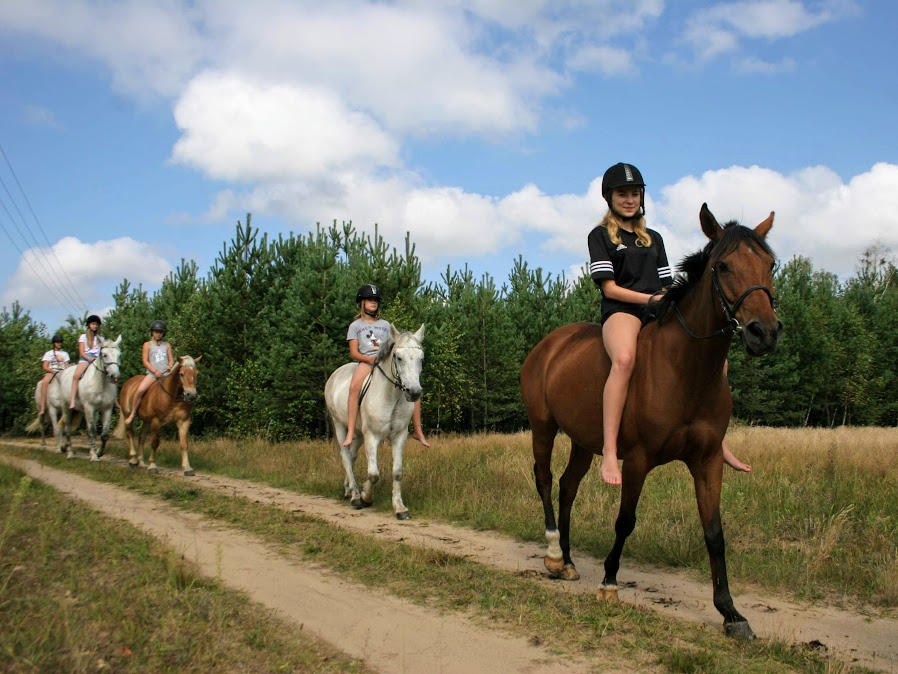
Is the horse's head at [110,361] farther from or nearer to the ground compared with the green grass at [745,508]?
farther from the ground

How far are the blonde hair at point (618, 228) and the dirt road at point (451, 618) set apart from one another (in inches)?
107

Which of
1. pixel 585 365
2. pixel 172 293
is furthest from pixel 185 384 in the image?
pixel 172 293

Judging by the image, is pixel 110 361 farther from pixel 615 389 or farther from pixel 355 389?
pixel 615 389

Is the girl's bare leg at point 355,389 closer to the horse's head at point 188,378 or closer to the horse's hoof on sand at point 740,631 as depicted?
the horse's head at point 188,378

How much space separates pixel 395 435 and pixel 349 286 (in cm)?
956

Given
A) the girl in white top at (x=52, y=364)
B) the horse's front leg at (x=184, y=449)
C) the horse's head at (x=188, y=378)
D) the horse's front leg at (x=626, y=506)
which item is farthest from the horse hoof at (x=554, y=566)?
the girl in white top at (x=52, y=364)

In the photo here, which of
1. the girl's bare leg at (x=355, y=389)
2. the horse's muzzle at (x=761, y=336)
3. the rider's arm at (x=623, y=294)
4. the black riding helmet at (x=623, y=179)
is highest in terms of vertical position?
the black riding helmet at (x=623, y=179)

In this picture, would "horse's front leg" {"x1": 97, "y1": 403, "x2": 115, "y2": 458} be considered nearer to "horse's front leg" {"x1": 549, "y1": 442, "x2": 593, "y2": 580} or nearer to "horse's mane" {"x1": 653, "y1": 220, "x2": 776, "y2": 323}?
"horse's front leg" {"x1": 549, "y1": 442, "x2": 593, "y2": 580}

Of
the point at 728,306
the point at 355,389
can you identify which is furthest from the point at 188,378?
the point at 728,306

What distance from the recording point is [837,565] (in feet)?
18.0

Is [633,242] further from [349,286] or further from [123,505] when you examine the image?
[349,286]

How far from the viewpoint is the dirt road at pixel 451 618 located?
3820 mm

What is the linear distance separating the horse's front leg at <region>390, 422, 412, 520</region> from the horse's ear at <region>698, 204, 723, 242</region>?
5301mm

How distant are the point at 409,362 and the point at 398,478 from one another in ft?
5.24
